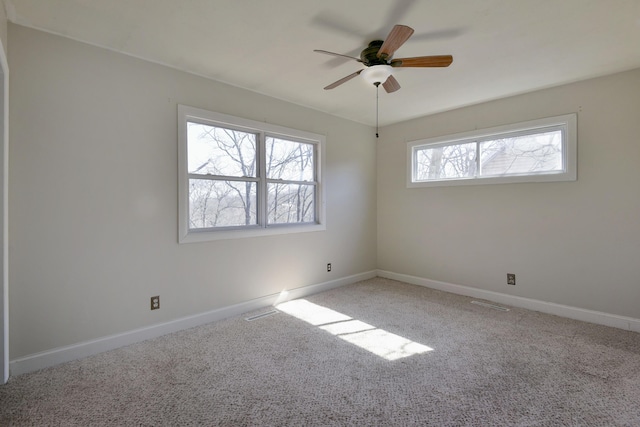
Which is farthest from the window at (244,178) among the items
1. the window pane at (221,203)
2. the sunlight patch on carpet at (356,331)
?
the sunlight patch on carpet at (356,331)

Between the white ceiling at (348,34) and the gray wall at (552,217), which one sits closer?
the white ceiling at (348,34)

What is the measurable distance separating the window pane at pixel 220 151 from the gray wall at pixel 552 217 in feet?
7.85

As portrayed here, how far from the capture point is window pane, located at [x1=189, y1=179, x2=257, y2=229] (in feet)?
9.98

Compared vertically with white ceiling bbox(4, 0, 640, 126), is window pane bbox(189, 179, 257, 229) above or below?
below

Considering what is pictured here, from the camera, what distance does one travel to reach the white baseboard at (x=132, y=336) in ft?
7.12

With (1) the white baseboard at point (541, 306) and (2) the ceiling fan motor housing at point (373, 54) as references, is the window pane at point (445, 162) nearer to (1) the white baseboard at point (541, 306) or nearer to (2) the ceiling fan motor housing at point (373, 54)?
(1) the white baseboard at point (541, 306)

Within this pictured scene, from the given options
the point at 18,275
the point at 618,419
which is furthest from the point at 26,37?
the point at 618,419

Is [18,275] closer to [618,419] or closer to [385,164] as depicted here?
[618,419]

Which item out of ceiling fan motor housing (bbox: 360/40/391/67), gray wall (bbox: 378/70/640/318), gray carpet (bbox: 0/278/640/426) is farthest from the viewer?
gray wall (bbox: 378/70/640/318)

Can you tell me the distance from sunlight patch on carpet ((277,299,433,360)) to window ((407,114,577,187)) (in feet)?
7.48

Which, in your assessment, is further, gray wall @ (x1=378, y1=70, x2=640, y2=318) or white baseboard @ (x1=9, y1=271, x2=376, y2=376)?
gray wall @ (x1=378, y1=70, x2=640, y2=318)

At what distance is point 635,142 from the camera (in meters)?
2.82

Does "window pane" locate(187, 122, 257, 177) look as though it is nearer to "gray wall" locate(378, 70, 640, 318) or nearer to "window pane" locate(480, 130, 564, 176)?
"gray wall" locate(378, 70, 640, 318)

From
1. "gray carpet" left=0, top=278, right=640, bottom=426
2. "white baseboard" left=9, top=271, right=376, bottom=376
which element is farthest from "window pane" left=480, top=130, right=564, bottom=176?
"white baseboard" left=9, top=271, right=376, bottom=376
